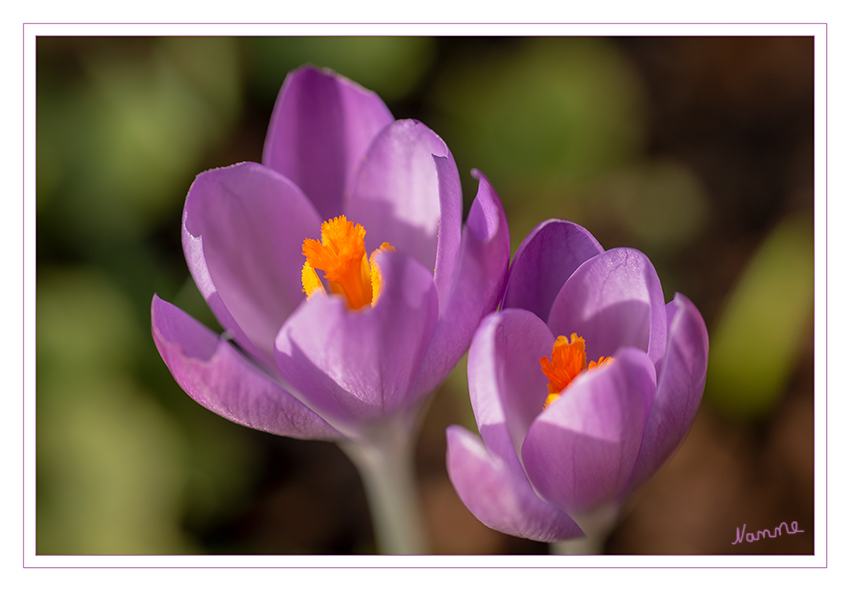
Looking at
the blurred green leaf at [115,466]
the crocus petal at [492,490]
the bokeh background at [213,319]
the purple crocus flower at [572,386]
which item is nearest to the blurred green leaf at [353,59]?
the bokeh background at [213,319]

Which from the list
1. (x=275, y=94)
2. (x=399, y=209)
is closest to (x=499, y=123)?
(x=275, y=94)

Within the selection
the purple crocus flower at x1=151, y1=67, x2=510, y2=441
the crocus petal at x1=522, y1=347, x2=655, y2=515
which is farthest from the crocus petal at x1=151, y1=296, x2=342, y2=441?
the crocus petal at x1=522, y1=347, x2=655, y2=515

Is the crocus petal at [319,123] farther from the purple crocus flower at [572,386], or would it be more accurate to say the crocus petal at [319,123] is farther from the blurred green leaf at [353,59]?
the blurred green leaf at [353,59]

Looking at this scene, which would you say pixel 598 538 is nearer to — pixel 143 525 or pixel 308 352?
pixel 308 352

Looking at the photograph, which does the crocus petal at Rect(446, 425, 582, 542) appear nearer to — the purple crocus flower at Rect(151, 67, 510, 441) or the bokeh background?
the purple crocus flower at Rect(151, 67, 510, 441)
